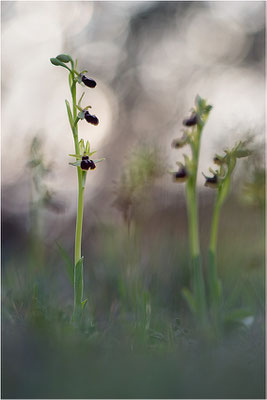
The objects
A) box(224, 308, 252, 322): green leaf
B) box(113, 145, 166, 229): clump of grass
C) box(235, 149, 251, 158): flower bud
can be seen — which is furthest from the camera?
box(113, 145, 166, 229): clump of grass

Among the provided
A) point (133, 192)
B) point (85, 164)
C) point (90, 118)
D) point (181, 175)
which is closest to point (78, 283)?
point (85, 164)

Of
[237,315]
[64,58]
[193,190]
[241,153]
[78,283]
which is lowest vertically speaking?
[237,315]

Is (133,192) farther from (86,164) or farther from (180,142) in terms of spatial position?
(86,164)

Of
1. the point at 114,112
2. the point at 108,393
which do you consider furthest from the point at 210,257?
the point at 114,112

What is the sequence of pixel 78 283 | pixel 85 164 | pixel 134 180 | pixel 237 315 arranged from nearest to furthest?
pixel 78 283, pixel 85 164, pixel 237 315, pixel 134 180

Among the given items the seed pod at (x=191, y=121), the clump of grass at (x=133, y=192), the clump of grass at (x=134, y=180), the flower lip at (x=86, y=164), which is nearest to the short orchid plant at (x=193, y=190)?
the seed pod at (x=191, y=121)

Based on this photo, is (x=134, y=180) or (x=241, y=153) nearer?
(x=241, y=153)

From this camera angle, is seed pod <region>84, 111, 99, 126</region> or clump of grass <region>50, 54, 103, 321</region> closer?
clump of grass <region>50, 54, 103, 321</region>

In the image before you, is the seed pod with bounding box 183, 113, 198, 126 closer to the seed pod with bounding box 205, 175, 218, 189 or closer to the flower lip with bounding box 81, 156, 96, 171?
the seed pod with bounding box 205, 175, 218, 189

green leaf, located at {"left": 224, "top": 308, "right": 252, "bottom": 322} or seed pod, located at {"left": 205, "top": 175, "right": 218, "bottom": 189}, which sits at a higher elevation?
seed pod, located at {"left": 205, "top": 175, "right": 218, "bottom": 189}

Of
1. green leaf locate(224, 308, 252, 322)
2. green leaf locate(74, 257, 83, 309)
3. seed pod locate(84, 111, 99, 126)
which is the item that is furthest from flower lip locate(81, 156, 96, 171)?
green leaf locate(224, 308, 252, 322)

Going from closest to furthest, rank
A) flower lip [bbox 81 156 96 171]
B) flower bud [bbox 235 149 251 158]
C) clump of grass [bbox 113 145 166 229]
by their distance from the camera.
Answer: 1. flower lip [bbox 81 156 96 171]
2. flower bud [bbox 235 149 251 158]
3. clump of grass [bbox 113 145 166 229]
